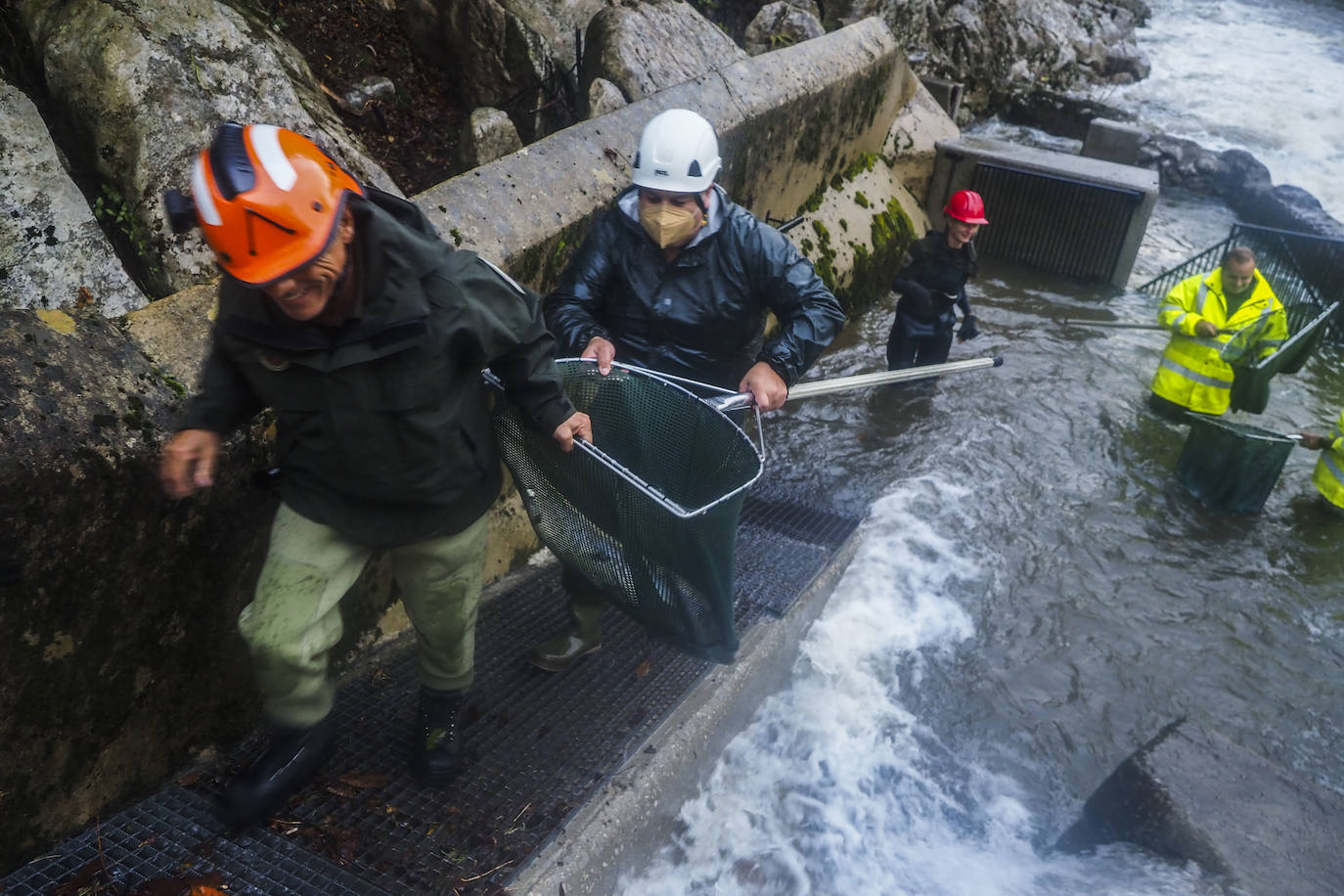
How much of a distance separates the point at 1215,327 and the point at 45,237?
6546 mm

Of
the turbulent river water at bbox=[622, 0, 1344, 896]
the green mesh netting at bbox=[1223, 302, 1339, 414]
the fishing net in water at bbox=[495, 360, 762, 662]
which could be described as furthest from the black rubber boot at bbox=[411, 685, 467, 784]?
the green mesh netting at bbox=[1223, 302, 1339, 414]

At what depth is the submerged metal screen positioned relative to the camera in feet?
29.8

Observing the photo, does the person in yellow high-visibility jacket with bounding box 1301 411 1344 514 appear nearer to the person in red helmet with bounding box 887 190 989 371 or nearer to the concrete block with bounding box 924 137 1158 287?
the person in red helmet with bounding box 887 190 989 371

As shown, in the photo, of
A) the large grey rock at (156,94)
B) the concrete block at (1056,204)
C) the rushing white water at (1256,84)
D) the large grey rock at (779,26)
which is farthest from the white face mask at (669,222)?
the rushing white water at (1256,84)

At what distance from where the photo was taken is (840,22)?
1298 cm

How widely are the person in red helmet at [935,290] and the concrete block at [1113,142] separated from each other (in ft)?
16.6

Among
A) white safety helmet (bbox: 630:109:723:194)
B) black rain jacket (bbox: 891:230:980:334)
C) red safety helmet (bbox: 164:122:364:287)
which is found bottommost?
black rain jacket (bbox: 891:230:980:334)

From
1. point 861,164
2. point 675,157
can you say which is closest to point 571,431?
point 675,157

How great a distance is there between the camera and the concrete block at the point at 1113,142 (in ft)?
33.8

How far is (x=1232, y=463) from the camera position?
5.63 metres

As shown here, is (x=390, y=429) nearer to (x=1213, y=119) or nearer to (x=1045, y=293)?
(x=1045, y=293)

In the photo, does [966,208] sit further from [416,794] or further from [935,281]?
[416,794]

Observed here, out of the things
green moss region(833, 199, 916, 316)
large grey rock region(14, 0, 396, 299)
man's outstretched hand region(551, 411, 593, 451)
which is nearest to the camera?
man's outstretched hand region(551, 411, 593, 451)

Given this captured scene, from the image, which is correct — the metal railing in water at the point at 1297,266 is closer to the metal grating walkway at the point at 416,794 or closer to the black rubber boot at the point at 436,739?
the metal grating walkway at the point at 416,794
